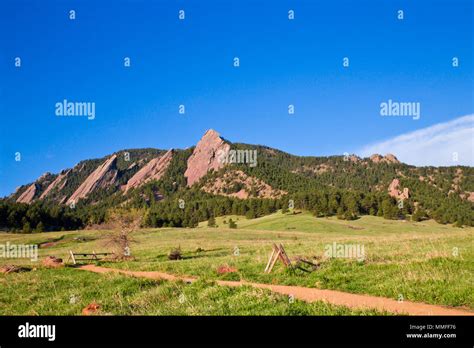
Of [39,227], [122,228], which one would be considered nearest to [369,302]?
[122,228]

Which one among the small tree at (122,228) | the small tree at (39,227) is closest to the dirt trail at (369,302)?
the small tree at (122,228)

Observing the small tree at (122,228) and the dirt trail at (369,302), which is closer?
the dirt trail at (369,302)

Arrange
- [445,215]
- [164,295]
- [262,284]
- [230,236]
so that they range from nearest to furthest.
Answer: [164,295], [262,284], [230,236], [445,215]

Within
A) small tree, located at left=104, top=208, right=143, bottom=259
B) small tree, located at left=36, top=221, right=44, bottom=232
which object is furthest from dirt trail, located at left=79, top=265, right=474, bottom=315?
small tree, located at left=36, top=221, right=44, bottom=232

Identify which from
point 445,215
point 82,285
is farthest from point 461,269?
point 445,215

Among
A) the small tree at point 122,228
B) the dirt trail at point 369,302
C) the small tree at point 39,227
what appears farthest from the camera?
the small tree at point 39,227

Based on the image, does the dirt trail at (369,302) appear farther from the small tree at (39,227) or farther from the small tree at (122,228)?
the small tree at (39,227)

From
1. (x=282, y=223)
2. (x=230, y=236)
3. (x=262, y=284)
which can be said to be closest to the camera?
(x=262, y=284)

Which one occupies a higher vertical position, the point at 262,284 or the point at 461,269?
the point at 461,269
